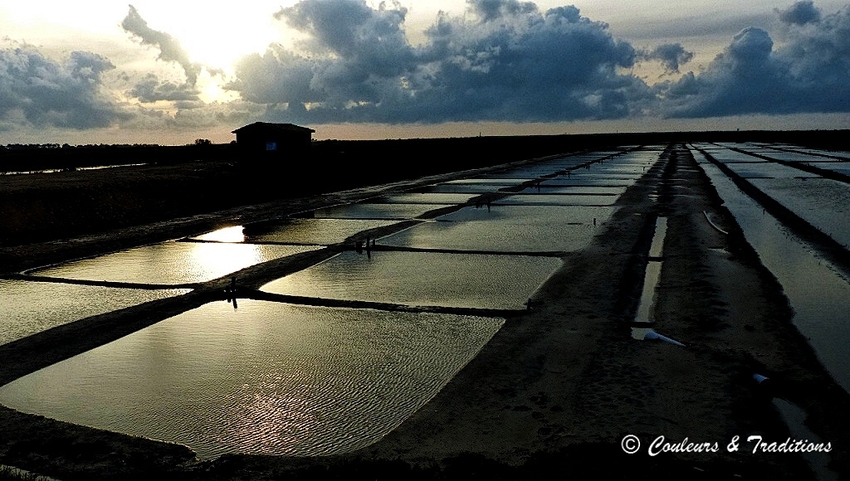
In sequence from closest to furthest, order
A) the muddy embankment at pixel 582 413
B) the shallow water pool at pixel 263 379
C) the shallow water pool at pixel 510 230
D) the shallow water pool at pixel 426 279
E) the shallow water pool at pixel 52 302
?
the muddy embankment at pixel 582 413, the shallow water pool at pixel 263 379, the shallow water pool at pixel 52 302, the shallow water pool at pixel 426 279, the shallow water pool at pixel 510 230

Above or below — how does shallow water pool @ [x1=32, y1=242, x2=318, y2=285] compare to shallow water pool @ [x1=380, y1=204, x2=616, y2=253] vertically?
above

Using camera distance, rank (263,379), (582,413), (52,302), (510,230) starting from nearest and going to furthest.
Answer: (582,413)
(263,379)
(52,302)
(510,230)

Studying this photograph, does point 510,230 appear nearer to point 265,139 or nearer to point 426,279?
point 426,279

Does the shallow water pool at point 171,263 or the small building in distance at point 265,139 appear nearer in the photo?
the shallow water pool at point 171,263

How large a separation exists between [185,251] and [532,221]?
10659mm

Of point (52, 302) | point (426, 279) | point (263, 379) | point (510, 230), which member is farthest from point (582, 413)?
point (510, 230)

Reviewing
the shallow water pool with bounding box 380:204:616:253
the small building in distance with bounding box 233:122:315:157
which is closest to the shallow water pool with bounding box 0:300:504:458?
the shallow water pool with bounding box 380:204:616:253

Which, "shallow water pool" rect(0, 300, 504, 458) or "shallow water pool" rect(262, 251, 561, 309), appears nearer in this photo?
"shallow water pool" rect(0, 300, 504, 458)

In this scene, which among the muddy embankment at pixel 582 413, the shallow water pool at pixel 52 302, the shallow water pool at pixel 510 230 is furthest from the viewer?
the shallow water pool at pixel 510 230

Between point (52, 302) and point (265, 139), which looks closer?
point (52, 302)

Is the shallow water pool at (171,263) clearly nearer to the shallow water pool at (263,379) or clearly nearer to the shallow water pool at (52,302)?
the shallow water pool at (52,302)

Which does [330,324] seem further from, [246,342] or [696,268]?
[696,268]

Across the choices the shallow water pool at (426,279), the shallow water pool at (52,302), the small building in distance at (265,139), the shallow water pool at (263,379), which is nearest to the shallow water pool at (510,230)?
the shallow water pool at (426,279)

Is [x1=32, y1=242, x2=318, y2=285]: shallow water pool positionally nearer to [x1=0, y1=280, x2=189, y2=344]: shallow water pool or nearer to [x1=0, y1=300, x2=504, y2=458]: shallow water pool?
[x1=0, y1=280, x2=189, y2=344]: shallow water pool
